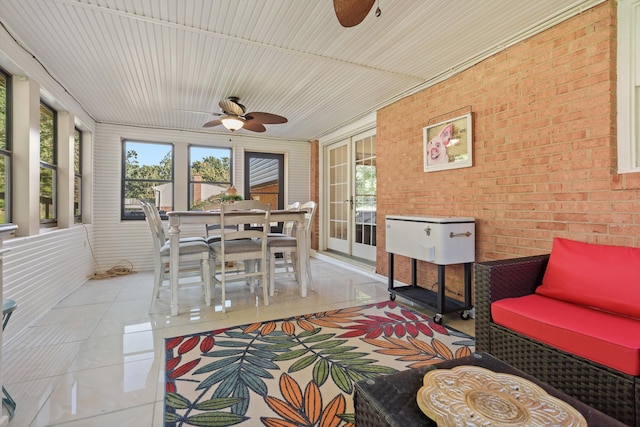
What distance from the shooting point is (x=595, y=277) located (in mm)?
1743

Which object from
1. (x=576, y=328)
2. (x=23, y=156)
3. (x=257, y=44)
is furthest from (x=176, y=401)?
(x=257, y=44)

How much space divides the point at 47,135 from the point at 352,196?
423cm

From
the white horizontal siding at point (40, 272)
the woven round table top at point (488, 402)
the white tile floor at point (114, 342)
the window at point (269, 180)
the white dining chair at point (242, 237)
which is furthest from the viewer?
the window at point (269, 180)

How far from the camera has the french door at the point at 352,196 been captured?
494 centimetres

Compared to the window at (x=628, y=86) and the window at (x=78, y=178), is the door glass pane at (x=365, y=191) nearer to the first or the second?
the window at (x=628, y=86)

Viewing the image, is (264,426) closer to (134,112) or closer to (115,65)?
(115,65)

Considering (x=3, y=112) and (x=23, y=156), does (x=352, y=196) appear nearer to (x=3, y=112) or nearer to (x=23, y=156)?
(x=23, y=156)

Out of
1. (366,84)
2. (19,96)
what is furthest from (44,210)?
(366,84)

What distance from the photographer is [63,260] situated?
3475mm

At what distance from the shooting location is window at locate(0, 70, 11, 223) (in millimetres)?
2512

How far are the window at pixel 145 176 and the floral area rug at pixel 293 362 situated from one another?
144 inches

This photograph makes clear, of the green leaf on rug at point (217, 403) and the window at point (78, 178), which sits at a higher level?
the window at point (78, 178)

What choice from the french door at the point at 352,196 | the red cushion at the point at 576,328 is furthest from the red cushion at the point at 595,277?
the french door at the point at 352,196

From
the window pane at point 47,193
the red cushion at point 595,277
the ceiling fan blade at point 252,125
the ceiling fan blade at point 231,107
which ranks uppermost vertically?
the ceiling fan blade at point 231,107
